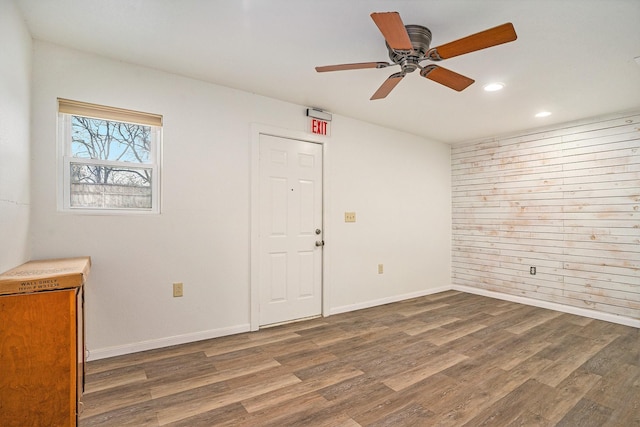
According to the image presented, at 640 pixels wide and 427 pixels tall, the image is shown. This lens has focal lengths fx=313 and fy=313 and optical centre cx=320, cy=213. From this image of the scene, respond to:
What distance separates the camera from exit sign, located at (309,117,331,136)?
12.1ft

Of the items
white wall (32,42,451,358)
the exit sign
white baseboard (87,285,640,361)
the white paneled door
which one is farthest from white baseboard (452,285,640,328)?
the exit sign

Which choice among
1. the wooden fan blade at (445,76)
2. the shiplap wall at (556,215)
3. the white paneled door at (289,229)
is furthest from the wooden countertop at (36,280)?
the shiplap wall at (556,215)

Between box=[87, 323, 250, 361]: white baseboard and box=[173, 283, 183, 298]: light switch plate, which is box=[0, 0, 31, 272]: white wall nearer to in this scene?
box=[87, 323, 250, 361]: white baseboard

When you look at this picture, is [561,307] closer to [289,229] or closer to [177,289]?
[289,229]

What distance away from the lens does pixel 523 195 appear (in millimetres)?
4441

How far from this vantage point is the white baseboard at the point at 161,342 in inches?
99.7

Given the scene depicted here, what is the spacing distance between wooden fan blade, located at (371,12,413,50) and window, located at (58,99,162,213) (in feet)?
6.95

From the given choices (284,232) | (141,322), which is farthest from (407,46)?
(141,322)

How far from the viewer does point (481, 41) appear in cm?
169

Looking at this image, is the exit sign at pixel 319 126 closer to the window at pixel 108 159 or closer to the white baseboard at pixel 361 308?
the window at pixel 108 159

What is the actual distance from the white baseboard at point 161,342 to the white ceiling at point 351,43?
2392 mm

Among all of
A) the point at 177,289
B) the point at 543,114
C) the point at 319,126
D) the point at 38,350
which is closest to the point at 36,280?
the point at 38,350

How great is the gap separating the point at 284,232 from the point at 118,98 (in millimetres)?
1961

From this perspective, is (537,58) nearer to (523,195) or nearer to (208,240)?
(523,195)
